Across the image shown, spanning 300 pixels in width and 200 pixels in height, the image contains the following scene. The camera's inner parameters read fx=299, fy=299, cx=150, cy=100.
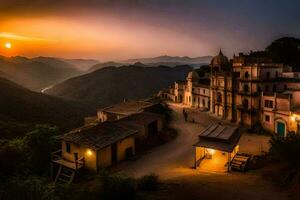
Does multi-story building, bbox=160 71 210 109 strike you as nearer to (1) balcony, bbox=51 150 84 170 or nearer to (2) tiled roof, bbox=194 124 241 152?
(2) tiled roof, bbox=194 124 241 152

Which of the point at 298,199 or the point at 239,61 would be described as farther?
the point at 239,61

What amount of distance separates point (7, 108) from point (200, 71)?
49583mm

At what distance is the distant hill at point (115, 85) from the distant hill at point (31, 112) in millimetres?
38013

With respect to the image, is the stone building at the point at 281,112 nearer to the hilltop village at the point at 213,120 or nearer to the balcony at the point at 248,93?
the hilltop village at the point at 213,120

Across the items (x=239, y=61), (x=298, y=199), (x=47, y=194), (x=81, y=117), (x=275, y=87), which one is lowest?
(x=81, y=117)

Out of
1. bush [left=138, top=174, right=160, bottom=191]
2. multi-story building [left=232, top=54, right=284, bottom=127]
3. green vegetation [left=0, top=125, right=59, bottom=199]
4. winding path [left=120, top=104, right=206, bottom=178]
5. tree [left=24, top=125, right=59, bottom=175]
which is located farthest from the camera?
multi-story building [left=232, top=54, right=284, bottom=127]

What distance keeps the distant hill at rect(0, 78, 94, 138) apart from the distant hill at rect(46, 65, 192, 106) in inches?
1497

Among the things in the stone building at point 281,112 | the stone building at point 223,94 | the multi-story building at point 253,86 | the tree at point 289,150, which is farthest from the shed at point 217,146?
the stone building at point 223,94

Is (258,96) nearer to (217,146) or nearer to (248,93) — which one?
(248,93)

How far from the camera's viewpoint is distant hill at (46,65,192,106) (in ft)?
468

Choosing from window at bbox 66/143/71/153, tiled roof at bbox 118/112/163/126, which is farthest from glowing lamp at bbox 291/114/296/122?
window at bbox 66/143/71/153

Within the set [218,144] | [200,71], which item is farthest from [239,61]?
[218,144]

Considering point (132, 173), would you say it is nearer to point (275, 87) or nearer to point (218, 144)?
point (218, 144)

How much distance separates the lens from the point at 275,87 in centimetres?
4666
